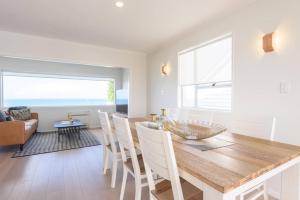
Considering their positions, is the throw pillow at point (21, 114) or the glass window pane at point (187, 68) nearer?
the glass window pane at point (187, 68)

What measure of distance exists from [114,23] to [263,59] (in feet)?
7.74

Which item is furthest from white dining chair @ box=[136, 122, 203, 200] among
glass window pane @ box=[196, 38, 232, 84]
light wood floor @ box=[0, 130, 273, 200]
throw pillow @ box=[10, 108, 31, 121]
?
throw pillow @ box=[10, 108, 31, 121]

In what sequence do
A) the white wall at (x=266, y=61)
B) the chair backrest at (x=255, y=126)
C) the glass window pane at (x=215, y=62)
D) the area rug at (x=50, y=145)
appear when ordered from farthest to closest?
the area rug at (x=50, y=145) → the glass window pane at (x=215, y=62) → the white wall at (x=266, y=61) → the chair backrest at (x=255, y=126)

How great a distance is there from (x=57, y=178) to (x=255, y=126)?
2561mm

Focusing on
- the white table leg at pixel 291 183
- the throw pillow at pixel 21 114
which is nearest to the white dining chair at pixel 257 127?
the white table leg at pixel 291 183

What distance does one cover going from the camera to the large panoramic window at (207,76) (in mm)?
2848

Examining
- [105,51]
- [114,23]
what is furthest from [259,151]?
[105,51]

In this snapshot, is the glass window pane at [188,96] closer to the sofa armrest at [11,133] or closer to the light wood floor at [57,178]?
the light wood floor at [57,178]

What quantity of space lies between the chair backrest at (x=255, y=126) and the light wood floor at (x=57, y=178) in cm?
128

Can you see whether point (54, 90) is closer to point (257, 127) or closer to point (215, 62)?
point (215, 62)

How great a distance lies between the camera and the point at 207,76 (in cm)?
320

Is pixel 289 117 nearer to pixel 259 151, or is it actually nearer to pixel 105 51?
pixel 259 151

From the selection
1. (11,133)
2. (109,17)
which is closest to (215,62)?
(109,17)

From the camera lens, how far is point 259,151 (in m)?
1.21
